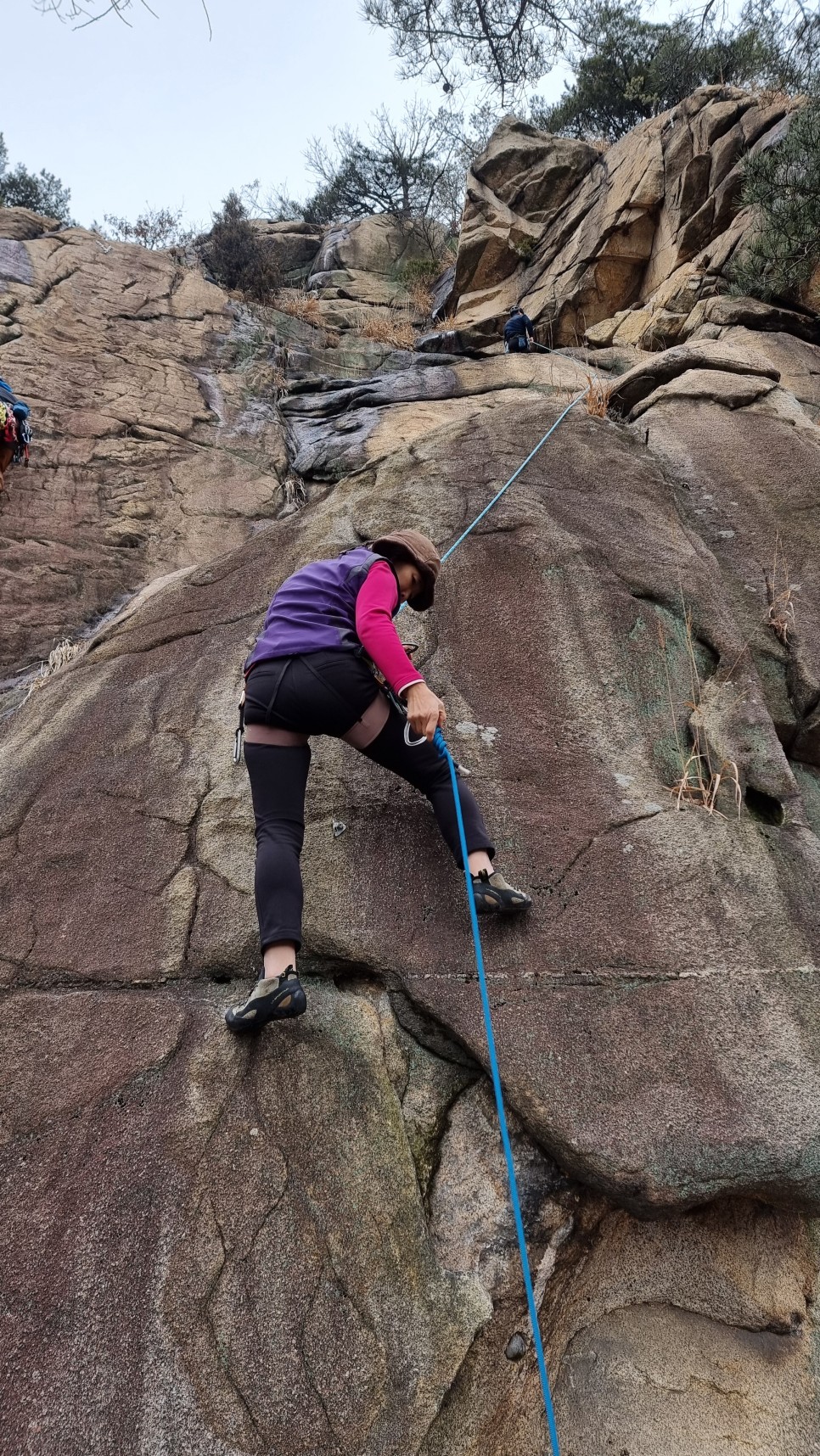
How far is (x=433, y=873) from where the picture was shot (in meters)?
2.92

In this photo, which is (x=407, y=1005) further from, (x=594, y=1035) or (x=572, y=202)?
(x=572, y=202)


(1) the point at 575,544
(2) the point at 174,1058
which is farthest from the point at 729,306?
(2) the point at 174,1058

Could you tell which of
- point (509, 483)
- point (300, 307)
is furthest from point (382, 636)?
point (300, 307)

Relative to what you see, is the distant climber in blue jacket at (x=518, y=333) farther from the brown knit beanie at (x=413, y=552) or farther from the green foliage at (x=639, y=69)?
the brown knit beanie at (x=413, y=552)

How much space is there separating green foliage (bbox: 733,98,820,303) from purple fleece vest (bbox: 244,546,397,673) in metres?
7.15

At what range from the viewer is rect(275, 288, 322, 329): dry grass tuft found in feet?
42.3

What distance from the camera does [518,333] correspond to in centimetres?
1058

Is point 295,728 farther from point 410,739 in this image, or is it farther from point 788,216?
point 788,216

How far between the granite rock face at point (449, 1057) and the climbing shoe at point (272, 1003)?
0.45 ft

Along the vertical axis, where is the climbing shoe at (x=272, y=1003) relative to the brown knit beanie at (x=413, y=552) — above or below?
below

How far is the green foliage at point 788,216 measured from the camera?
7.57 metres

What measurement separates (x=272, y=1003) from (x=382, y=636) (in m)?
1.17

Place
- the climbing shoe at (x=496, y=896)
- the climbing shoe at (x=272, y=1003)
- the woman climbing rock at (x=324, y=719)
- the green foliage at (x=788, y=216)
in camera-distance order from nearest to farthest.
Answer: the climbing shoe at (x=272, y=1003) < the woman climbing rock at (x=324, y=719) < the climbing shoe at (x=496, y=896) < the green foliage at (x=788, y=216)

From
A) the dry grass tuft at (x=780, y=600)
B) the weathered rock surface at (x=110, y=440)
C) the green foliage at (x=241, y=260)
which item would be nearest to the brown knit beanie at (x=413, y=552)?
the dry grass tuft at (x=780, y=600)
